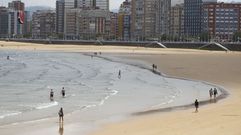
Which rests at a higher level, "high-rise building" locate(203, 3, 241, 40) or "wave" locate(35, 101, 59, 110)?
"high-rise building" locate(203, 3, 241, 40)

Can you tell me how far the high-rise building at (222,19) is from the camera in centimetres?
17888

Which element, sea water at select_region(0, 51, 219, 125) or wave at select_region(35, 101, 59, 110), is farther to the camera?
wave at select_region(35, 101, 59, 110)

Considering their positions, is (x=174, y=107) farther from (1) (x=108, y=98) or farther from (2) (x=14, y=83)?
(2) (x=14, y=83)

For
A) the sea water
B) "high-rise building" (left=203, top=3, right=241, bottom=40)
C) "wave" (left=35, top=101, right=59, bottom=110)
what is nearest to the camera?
the sea water

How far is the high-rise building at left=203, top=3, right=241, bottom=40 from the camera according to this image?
17888cm

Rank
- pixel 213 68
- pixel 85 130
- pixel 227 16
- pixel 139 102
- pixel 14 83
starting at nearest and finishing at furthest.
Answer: pixel 85 130 < pixel 139 102 < pixel 14 83 < pixel 213 68 < pixel 227 16

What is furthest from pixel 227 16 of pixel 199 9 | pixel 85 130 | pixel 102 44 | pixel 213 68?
pixel 85 130

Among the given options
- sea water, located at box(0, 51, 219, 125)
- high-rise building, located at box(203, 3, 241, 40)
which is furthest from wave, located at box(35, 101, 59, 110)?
high-rise building, located at box(203, 3, 241, 40)

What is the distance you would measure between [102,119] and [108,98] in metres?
9.23

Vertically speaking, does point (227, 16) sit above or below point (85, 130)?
above

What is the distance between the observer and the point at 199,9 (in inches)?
7677

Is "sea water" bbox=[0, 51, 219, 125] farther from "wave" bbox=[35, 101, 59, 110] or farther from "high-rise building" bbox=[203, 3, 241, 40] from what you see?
"high-rise building" bbox=[203, 3, 241, 40]

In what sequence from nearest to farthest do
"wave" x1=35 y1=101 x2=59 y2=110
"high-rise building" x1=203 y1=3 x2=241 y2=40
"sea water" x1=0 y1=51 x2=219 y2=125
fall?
"sea water" x1=0 y1=51 x2=219 y2=125 < "wave" x1=35 y1=101 x2=59 y2=110 < "high-rise building" x1=203 y1=3 x2=241 y2=40

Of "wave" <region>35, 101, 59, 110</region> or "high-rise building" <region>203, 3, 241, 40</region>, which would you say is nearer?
"wave" <region>35, 101, 59, 110</region>
